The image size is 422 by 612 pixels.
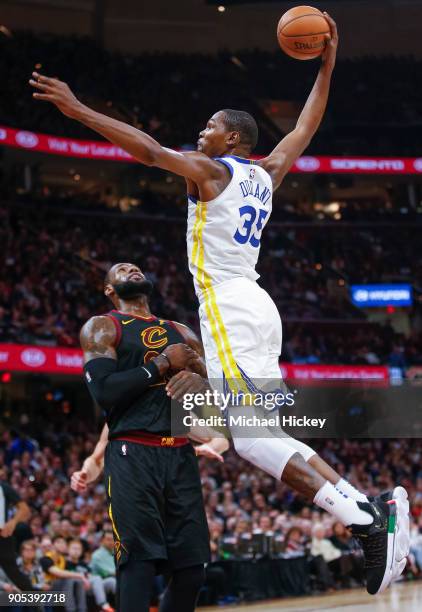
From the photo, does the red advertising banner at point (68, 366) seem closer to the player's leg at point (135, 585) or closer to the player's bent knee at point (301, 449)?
the player's leg at point (135, 585)

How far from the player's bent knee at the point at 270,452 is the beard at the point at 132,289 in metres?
1.32

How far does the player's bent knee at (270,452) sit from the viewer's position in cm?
464

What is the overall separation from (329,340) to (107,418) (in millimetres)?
24221

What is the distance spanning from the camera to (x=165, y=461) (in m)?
5.30

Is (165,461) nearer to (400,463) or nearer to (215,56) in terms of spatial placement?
(400,463)

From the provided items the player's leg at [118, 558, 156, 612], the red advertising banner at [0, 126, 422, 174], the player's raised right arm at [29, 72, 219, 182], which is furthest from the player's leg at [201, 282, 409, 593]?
the red advertising banner at [0, 126, 422, 174]

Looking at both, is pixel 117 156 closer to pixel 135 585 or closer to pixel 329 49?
pixel 329 49

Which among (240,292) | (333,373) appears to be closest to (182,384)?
(240,292)

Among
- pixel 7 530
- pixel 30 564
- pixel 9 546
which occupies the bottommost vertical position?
pixel 30 564

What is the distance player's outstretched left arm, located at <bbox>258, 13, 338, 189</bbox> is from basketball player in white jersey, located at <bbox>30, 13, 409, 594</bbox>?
0.14 metres

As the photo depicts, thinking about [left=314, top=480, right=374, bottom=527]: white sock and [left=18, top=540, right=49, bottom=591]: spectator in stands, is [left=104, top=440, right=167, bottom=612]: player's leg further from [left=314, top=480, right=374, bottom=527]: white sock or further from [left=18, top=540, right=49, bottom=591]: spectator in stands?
[left=18, top=540, right=49, bottom=591]: spectator in stands

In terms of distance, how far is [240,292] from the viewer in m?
5.10

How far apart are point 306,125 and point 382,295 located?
25.4 metres

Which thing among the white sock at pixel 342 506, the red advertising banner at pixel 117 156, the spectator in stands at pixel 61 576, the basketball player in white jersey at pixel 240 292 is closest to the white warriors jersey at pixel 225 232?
the basketball player in white jersey at pixel 240 292
